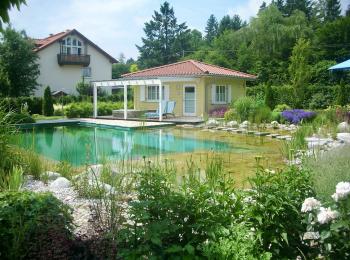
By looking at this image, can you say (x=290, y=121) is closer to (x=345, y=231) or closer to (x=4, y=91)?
(x=345, y=231)

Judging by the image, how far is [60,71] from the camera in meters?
37.6

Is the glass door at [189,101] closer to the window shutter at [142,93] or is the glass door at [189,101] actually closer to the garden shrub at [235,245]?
the window shutter at [142,93]

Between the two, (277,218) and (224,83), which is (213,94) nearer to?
(224,83)

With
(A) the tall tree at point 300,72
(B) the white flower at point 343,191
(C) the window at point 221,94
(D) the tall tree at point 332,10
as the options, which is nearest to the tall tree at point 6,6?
(B) the white flower at point 343,191

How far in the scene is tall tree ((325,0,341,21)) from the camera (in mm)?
47406

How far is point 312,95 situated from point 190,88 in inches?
389

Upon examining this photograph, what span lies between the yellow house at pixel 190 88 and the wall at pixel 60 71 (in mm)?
13443

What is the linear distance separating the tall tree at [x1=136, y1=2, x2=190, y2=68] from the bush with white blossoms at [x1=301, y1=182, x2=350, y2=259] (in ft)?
180

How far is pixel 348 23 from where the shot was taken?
3803 centimetres

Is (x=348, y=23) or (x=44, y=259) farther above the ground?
(x=348, y=23)

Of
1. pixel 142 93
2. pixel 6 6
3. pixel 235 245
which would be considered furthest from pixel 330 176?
pixel 142 93

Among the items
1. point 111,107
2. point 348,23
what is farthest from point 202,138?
point 348,23

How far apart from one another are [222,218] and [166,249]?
530 mm

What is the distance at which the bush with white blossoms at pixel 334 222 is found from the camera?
2.58 meters
